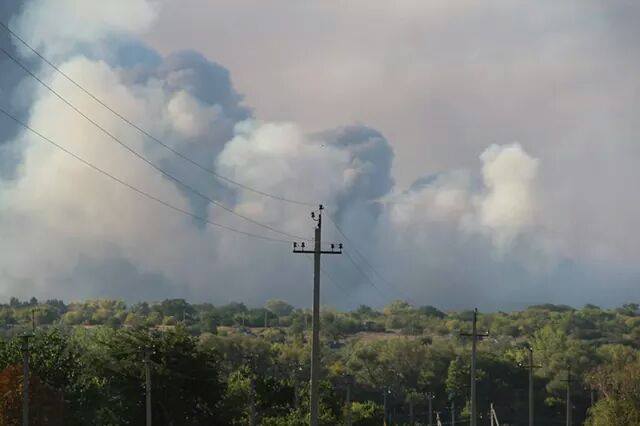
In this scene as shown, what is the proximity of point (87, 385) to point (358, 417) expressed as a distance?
177 feet

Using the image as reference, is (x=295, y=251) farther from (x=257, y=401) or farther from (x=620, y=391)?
(x=620, y=391)

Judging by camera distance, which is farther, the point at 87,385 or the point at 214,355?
the point at 214,355

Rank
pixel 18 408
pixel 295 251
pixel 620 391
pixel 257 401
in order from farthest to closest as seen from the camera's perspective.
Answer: pixel 620 391 < pixel 257 401 < pixel 18 408 < pixel 295 251

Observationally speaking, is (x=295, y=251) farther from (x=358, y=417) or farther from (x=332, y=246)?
(x=358, y=417)

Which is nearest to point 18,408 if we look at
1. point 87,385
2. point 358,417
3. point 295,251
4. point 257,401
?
point 87,385

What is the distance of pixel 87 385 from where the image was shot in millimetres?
103062

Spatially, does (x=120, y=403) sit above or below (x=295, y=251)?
below

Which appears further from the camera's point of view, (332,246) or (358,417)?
(358,417)

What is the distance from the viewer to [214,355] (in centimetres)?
11100

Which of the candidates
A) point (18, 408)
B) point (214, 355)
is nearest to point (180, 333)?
point (214, 355)

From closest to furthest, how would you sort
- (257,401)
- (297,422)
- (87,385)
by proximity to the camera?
1. (87,385)
2. (297,422)
3. (257,401)

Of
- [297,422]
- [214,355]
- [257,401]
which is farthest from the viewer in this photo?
[257,401]

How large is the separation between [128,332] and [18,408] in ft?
70.4

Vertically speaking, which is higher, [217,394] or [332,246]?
[332,246]
